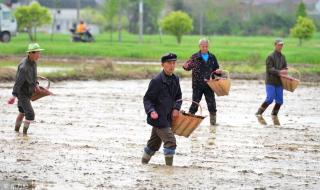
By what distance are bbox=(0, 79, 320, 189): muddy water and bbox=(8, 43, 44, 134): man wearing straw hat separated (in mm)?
409

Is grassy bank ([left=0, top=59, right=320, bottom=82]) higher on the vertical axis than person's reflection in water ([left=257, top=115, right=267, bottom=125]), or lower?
lower

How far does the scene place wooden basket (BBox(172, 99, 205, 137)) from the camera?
11.6m

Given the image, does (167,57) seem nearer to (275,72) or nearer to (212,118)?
(212,118)

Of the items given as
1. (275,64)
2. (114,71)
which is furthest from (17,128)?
(114,71)

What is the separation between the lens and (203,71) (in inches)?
649

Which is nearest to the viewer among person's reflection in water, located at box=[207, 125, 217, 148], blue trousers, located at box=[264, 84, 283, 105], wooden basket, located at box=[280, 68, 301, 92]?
person's reflection in water, located at box=[207, 125, 217, 148]

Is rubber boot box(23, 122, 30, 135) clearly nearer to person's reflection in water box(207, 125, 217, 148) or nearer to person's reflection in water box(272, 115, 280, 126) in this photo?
person's reflection in water box(207, 125, 217, 148)

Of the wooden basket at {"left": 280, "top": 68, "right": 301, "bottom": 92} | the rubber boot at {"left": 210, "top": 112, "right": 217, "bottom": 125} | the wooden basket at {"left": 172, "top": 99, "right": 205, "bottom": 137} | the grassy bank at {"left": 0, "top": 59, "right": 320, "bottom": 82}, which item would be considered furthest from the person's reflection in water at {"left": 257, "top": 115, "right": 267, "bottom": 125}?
the grassy bank at {"left": 0, "top": 59, "right": 320, "bottom": 82}

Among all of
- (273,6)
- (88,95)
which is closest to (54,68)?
(88,95)

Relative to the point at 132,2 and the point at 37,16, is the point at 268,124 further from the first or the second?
the point at 132,2

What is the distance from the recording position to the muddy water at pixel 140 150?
10516 millimetres

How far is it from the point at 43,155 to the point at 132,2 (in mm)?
74219

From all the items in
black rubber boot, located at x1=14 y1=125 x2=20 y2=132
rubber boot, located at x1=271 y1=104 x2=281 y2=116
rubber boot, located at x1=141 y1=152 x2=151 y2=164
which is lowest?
rubber boot, located at x1=271 y1=104 x2=281 y2=116

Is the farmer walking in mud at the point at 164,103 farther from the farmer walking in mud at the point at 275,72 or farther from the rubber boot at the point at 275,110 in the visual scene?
the rubber boot at the point at 275,110
